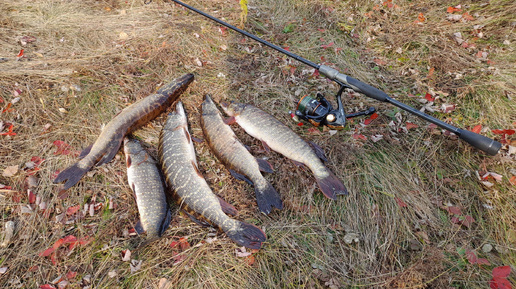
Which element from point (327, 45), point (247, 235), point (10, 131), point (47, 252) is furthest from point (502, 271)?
point (10, 131)

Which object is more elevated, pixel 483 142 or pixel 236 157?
pixel 483 142

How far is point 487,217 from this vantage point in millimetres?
3047

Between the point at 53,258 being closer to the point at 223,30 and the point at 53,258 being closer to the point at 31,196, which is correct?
the point at 31,196

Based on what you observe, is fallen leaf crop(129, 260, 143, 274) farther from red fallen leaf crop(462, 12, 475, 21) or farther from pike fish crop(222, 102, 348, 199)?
red fallen leaf crop(462, 12, 475, 21)

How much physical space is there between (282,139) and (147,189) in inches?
70.9

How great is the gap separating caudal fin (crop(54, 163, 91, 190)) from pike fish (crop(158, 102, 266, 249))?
982mm

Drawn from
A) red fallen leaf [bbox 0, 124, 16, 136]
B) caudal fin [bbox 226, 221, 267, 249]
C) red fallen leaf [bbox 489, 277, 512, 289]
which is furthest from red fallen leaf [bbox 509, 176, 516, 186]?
red fallen leaf [bbox 0, 124, 16, 136]

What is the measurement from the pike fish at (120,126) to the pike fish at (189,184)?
13.5 inches

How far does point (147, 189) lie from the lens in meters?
3.16

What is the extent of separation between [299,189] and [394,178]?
1.23 m

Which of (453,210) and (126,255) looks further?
(453,210)

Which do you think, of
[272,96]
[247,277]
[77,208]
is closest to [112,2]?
[272,96]

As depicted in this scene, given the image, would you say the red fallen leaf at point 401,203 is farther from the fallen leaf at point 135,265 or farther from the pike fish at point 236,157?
the fallen leaf at point 135,265

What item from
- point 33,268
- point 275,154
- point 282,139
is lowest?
point 33,268
